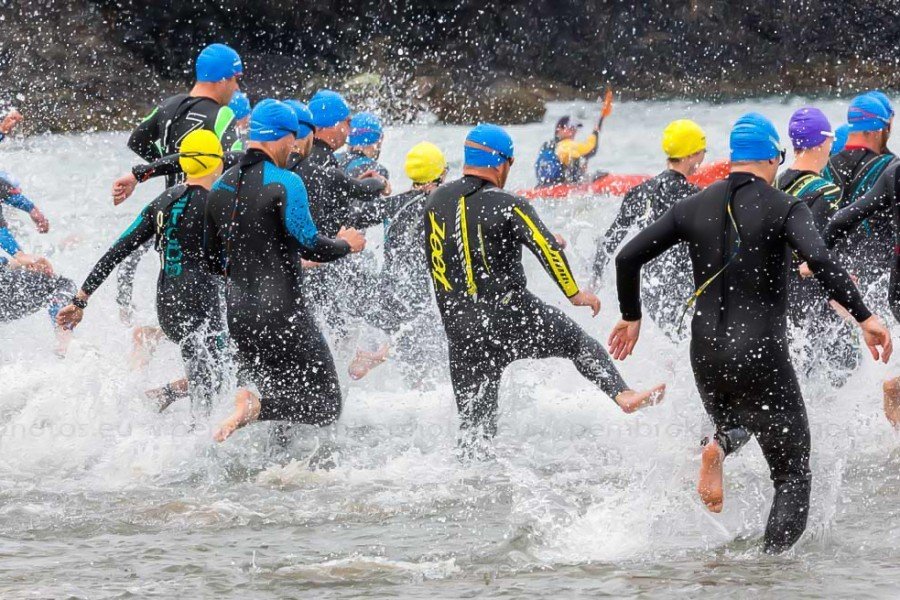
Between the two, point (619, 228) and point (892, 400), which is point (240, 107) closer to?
point (619, 228)

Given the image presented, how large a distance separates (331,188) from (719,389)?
313 cm

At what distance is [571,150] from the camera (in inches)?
609

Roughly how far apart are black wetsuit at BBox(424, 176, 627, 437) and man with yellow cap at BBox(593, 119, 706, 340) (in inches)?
44.1

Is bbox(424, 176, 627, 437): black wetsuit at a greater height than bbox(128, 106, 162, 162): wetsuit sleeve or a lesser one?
lesser

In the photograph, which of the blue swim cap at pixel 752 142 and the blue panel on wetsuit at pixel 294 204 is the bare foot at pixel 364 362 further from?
the blue swim cap at pixel 752 142

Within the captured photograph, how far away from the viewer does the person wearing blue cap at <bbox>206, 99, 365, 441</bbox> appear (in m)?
5.85

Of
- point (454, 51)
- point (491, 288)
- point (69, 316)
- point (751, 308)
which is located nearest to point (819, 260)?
point (751, 308)

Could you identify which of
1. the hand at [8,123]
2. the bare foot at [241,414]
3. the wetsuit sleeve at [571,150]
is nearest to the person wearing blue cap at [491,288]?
the bare foot at [241,414]

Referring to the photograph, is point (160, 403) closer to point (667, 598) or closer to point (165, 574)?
point (165, 574)

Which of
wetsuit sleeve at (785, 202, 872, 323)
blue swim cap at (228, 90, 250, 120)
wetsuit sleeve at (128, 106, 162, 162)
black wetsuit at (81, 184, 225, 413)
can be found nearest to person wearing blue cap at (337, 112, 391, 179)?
blue swim cap at (228, 90, 250, 120)

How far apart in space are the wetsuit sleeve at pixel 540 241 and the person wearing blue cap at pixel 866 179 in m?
1.39

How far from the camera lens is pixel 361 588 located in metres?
4.71

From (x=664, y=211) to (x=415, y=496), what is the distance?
85.9 inches

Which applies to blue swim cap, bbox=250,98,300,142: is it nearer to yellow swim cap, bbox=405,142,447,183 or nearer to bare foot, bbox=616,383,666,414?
yellow swim cap, bbox=405,142,447,183
